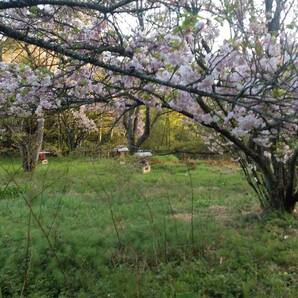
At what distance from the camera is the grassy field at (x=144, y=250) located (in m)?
4.22

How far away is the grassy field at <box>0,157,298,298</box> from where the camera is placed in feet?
13.9

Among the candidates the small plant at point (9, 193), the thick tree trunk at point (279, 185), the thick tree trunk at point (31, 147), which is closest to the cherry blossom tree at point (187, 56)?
the thick tree trunk at point (279, 185)

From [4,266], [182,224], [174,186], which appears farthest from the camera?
[174,186]

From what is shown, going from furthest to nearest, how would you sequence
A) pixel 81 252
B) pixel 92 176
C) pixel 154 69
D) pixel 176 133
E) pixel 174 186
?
pixel 176 133 < pixel 92 176 < pixel 174 186 < pixel 81 252 < pixel 154 69

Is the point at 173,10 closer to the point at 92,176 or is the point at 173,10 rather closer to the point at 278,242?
the point at 278,242

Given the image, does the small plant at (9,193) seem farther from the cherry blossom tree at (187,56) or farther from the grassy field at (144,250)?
the cherry blossom tree at (187,56)

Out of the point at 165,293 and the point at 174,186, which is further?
the point at 174,186

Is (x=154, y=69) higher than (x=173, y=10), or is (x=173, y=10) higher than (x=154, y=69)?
(x=173, y=10)

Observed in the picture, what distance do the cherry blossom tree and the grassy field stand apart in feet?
4.26

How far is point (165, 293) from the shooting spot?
4.06 meters

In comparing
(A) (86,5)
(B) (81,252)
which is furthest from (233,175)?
(A) (86,5)

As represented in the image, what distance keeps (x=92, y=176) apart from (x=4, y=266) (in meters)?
7.37

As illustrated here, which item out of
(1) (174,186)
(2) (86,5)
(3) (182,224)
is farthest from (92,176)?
(2) (86,5)

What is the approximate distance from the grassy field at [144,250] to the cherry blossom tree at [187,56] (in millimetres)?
1299
